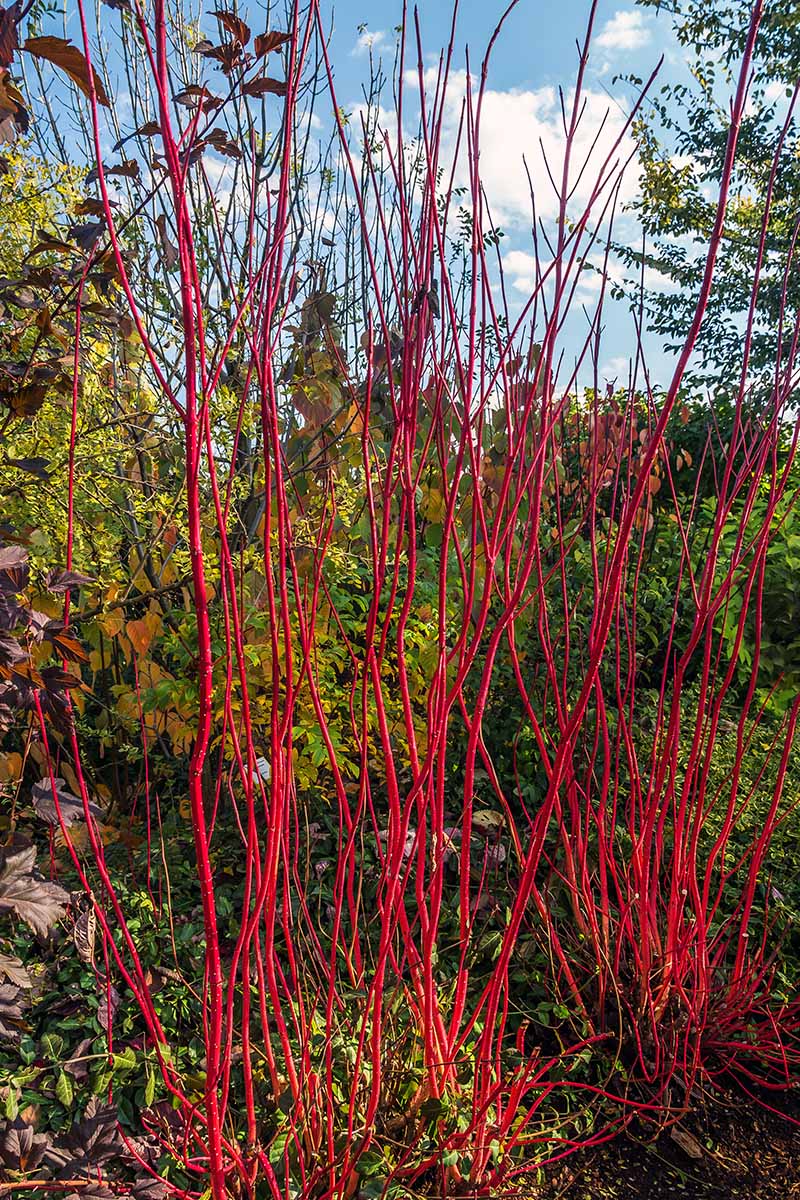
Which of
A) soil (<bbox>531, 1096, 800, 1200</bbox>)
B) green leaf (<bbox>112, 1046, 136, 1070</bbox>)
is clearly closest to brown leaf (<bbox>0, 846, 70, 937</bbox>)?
green leaf (<bbox>112, 1046, 136, 1070</bbox>)

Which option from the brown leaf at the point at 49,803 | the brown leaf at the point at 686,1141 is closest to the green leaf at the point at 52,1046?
the brown leaf at the point at 49,803

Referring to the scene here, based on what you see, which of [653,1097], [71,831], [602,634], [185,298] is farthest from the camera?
[71,831]

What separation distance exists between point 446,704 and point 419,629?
169 centimetres

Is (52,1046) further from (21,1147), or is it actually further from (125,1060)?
(21,1147)

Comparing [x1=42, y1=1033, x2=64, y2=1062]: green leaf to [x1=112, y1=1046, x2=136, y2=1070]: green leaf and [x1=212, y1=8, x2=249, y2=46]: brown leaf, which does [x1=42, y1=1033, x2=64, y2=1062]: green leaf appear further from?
[x1=212, y1=8, x2=249, y2=46]: brown leaf

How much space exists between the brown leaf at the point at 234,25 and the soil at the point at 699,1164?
7.22 ft

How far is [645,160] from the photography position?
32.9ft

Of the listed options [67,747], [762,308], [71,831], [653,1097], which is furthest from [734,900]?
[762,308]

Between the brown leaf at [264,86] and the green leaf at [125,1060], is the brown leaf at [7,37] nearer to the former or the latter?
the brown leaf at [264,86]

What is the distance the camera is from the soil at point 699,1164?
168cm

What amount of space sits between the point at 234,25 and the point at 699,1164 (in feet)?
Result: 7.91

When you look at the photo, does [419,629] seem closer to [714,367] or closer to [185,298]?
[185,298]

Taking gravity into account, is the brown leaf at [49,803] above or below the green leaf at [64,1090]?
above

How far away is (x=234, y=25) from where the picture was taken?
1.38 meters
